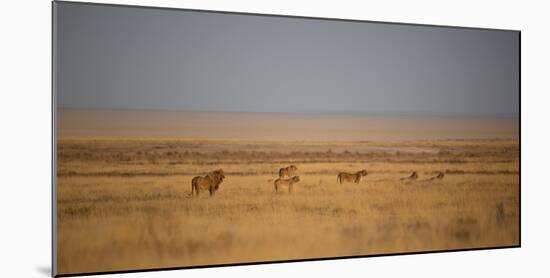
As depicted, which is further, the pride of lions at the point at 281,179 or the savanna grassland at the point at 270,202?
the pride of lions at the point at 281,179

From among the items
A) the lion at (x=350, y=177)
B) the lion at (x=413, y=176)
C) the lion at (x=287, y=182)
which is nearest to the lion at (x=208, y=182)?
the lion at (x=287, y=182)

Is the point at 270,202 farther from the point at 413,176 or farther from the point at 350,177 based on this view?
the point at 413,176

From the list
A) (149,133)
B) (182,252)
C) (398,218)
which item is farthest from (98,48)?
(398,218)

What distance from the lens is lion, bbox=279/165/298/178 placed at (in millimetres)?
6125

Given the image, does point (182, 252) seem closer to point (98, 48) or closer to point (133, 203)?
point (133, 203)

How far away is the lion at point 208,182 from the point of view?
5902mm

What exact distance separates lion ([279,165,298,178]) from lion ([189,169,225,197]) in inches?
16.9

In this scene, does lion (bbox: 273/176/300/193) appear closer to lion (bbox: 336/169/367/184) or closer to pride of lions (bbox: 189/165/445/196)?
pride of lions (bbox: 189/165/445/196)

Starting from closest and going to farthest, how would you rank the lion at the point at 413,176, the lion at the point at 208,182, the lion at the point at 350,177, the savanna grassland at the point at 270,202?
→ the savanna grassland at the point at 270,202 < the lion at the point at 208,182 < the lion at the point at 350,177 < the lion at the point at 413,176

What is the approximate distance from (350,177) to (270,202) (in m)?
0.64

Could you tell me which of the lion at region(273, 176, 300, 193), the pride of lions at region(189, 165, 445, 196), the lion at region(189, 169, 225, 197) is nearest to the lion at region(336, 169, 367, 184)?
the pride of lions at region(189, 165, 445, 196)

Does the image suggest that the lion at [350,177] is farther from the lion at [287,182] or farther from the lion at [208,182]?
the lion at [208,182]

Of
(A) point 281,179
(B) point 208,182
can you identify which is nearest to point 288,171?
(A) point 281,179

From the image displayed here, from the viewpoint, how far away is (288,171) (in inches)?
242
